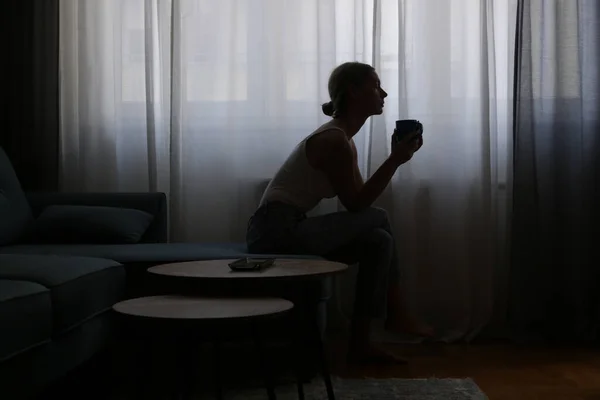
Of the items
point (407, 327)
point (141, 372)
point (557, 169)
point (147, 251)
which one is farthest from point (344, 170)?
point (557, 169)

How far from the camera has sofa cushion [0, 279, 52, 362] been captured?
1.54 metres

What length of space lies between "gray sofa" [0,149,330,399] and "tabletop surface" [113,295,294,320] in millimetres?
259

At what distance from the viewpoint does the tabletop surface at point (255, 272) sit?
173 cm

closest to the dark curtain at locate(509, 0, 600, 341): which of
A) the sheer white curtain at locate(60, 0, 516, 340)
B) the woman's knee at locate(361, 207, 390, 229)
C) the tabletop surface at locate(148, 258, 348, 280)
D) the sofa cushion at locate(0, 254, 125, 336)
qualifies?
the sheer white curtain at locate(60, 0, 516, 340)

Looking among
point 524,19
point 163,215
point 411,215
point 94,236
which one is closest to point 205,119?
point 163,215

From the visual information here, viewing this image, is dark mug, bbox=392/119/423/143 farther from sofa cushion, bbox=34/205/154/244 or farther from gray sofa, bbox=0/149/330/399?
sofa cushion, bbox=34/205/154/244

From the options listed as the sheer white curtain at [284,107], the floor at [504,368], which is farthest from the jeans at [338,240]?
the sheer white curtain at [284,107]

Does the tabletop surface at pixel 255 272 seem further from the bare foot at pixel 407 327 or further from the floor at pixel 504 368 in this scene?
the bare foot at pixel 407 327

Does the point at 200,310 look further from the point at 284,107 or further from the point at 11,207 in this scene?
the point at 284,107

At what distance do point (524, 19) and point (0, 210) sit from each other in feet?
7.40

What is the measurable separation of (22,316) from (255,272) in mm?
531

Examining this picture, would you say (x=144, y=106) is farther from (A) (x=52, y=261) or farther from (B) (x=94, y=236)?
(A) (x=52, y=261)

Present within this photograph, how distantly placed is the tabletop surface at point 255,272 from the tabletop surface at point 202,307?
0.31ft

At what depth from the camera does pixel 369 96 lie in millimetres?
2725
